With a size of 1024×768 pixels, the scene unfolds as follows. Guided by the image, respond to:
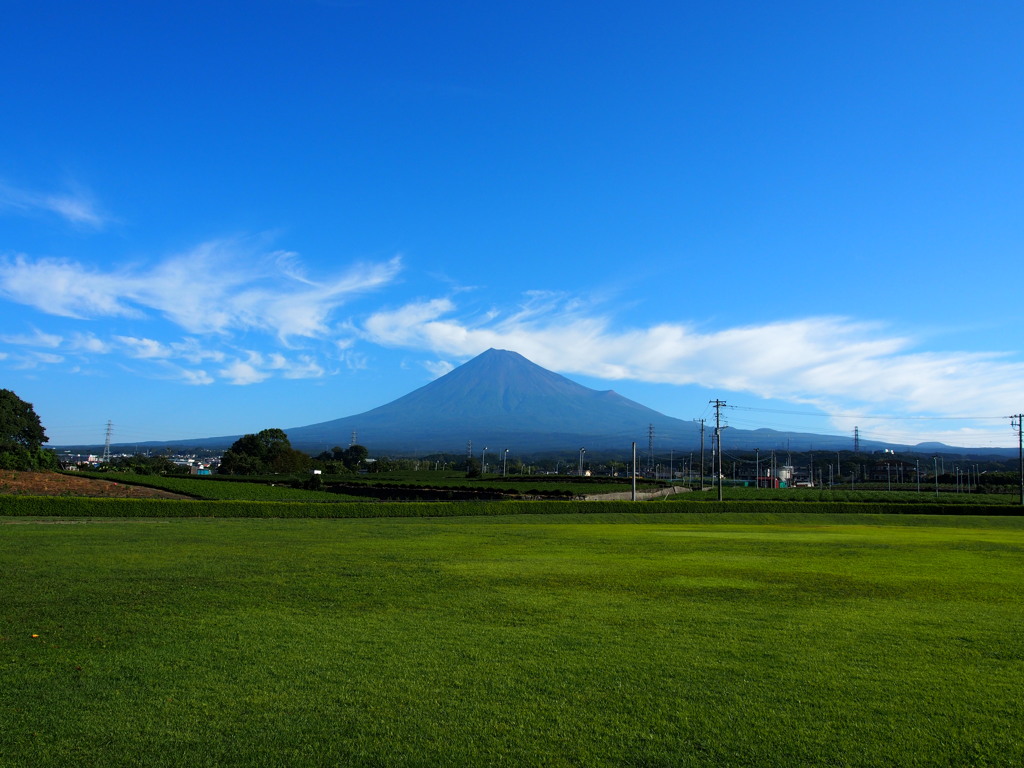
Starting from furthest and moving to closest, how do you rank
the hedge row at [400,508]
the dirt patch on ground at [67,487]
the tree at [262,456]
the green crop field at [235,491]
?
the tree at [262,456] → the green crop field at [235,491] → the dirt patch on ground at [67,487] → the hedge row at [400,508]

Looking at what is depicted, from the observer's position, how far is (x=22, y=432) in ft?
210

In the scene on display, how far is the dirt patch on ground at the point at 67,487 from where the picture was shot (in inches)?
1524

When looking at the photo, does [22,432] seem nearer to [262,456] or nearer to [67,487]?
[67,487]

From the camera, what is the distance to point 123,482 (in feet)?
149

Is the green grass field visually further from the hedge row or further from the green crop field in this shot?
the green crop field

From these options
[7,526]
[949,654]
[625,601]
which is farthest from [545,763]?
[7,526]

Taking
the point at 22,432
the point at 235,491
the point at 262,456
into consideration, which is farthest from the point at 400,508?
the point at 262,456

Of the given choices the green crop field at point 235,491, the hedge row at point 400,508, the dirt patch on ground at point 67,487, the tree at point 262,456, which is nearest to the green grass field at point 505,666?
the hedge row at point 400,508

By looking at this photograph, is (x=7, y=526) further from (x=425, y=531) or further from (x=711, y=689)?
(x=711, y=689)

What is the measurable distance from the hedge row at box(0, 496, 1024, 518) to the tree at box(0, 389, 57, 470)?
1068 inches

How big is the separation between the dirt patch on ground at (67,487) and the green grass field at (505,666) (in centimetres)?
3053

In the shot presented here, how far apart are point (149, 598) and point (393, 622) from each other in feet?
12.2

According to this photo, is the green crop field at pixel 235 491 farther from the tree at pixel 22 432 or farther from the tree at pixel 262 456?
the tree at pixel 262 456

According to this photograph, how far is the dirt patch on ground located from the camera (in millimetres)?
38719
